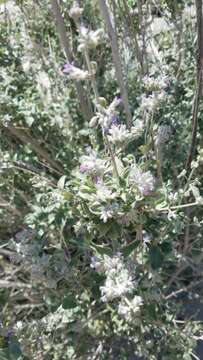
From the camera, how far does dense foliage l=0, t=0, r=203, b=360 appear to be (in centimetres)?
115

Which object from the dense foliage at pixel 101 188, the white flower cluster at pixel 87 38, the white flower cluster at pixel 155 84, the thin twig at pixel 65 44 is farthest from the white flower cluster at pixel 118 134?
the thin twig at pixel 65 44

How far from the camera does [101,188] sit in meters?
1.09

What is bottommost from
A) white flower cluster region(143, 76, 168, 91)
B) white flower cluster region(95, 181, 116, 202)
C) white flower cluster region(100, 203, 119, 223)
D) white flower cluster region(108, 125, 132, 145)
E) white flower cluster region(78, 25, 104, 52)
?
white flower cluster region(100, 203, 119, 223)

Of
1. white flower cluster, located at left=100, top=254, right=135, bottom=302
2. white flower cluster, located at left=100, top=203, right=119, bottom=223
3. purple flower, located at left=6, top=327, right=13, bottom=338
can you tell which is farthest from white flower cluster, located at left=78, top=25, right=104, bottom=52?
purple flower, located at left=6, top=327, right=13, bottom=338

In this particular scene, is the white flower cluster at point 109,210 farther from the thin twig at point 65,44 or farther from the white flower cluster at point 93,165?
the thin twig at point 65,44

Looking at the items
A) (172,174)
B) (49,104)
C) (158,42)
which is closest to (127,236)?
(172,174)

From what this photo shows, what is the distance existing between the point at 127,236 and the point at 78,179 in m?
0.38

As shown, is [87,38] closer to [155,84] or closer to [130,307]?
[155,84]

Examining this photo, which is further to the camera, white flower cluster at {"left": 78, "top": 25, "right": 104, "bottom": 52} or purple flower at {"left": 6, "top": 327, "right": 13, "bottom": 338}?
purple flower at {"left": 6, "top": 327, "right": 13, "bottom": 338}

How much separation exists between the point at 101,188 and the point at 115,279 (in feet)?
0.77

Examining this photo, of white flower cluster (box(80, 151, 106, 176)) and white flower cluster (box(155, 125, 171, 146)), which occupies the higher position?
white flower cluster (box(80, 151, 106, 176))

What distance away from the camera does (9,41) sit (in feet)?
6.56

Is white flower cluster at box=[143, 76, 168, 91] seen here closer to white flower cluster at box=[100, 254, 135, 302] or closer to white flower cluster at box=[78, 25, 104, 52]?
white flower cluster at box=[78, 25, 104, 52]

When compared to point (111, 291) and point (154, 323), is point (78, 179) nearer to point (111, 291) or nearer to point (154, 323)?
point (111, 291)
